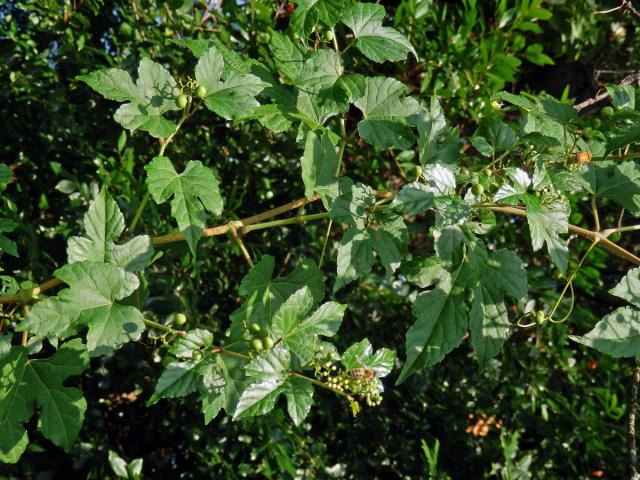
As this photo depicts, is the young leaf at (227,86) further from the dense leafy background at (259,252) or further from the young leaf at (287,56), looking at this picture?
the dense leafy background at (259,252)

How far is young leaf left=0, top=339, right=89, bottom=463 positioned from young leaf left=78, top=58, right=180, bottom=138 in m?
0.39

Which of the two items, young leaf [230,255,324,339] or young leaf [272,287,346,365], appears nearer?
young leaf [272,287,346,365]

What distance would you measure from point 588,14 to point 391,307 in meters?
1.33

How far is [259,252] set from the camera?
6.75ft

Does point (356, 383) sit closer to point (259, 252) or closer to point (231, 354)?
point (231, 354)

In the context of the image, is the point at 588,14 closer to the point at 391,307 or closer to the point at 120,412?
the point at 391,307

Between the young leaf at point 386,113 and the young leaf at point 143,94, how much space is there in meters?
0.32

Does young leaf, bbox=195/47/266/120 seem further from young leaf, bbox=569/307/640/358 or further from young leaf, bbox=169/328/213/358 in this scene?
young leaf, bbox=569/307/640/358

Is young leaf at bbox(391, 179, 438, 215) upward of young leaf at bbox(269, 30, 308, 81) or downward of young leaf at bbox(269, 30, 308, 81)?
downward

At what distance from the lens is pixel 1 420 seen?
108cm

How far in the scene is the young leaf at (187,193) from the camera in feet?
3.29

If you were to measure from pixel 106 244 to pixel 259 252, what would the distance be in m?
1.00

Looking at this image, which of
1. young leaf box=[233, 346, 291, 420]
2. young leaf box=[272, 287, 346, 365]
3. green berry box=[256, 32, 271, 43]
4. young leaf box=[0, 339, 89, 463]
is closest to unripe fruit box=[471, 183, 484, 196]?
young leaf box=[272, 287, 346, 365]

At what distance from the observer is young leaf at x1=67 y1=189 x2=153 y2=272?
105cm
